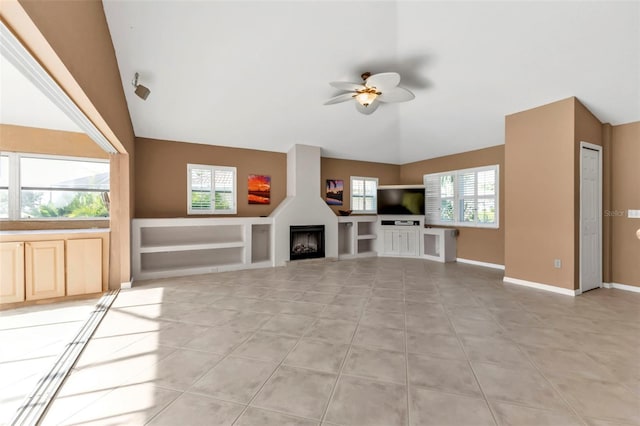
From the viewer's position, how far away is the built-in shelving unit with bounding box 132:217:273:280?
4.87 m

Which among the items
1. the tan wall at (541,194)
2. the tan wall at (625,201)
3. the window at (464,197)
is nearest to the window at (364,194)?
the window at (464,197)

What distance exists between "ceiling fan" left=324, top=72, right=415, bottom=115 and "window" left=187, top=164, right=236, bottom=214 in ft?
10.2

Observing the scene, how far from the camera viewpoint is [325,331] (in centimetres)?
271

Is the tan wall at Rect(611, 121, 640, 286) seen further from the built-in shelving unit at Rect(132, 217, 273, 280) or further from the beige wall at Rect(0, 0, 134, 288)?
the beige wall at Rect(0, 0, 134, 288)

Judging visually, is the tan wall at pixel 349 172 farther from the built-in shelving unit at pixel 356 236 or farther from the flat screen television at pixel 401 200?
the flat screen television at pixel 401 200

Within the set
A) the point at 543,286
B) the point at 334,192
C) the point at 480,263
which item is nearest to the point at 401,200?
the point at 334,192

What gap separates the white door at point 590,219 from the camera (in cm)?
399

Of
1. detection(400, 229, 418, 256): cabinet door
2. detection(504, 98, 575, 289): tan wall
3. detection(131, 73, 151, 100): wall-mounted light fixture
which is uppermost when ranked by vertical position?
detection(131, 73, 151, 100): wall-mounted light fixture

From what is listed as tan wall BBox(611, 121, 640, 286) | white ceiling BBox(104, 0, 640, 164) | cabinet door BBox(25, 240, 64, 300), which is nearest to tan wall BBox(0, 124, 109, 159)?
white ceiling BBox(104, 0, 640, 164)

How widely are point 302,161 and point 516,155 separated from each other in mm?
4034

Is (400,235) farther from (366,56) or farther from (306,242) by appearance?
(366,56)

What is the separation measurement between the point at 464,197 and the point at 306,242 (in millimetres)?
3834

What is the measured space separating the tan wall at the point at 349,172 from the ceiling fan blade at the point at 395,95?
3.41m

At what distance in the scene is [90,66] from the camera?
2.28 m
